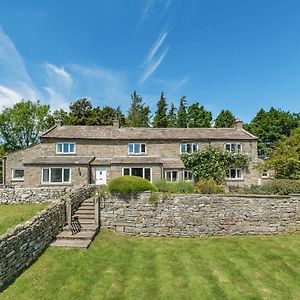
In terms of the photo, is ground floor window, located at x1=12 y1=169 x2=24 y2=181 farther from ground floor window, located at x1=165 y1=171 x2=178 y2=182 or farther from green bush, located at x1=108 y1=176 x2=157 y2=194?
green bush, located at x1=108 y1=176 x2=157 y2=194

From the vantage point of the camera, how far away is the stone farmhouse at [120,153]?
28.3 metres

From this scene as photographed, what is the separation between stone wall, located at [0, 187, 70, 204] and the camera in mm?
20245

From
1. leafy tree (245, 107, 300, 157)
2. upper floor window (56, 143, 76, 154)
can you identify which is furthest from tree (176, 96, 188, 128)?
upper floor window (56, 143, 76, 154)

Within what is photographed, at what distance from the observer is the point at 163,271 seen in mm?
11516

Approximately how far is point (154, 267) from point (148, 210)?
523 centimetres

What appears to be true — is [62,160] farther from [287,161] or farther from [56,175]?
[287,161]

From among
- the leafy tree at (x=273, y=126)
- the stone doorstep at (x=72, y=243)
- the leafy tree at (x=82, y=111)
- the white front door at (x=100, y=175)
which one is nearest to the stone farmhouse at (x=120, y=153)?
the white front door at (x=100, y=175)

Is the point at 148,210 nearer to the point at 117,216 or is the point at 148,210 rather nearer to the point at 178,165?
the point at 117,216

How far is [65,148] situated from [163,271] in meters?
22.5

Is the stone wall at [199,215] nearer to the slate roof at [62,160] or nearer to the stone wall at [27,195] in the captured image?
the stone wall at [27,195]

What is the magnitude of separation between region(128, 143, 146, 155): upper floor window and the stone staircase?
13861mm

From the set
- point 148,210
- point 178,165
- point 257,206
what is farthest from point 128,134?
point 257,206

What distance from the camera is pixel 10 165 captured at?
3597cm

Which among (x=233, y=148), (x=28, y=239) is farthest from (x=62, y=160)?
(x=233, y=148)
